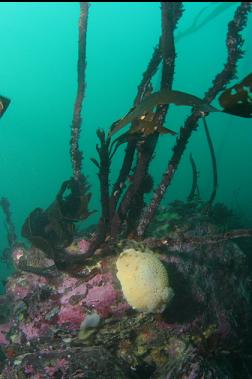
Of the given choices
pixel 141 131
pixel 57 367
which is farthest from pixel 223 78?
pixel 57 367

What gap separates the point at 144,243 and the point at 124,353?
105 cm

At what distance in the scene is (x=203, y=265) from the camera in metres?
3.54

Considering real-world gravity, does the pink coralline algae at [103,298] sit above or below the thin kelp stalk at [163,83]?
below

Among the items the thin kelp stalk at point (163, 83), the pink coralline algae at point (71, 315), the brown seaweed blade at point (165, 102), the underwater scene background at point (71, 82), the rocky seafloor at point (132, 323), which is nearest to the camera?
the rocky seafloor at point (132, 323)

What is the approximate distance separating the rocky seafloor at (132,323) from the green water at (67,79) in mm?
58106

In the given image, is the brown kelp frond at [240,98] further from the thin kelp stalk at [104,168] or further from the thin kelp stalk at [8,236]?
the thin kelp stalk at [8,236]

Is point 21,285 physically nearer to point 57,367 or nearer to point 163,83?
point 57,367

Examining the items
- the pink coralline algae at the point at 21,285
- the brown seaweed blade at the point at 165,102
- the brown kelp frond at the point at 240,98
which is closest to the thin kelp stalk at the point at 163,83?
the brown seaweed blade at the point at 165,102

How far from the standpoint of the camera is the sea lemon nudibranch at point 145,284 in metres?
2.84

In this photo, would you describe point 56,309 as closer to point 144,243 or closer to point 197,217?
point 144,243

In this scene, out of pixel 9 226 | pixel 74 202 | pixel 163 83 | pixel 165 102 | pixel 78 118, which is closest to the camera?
pixel 165 102

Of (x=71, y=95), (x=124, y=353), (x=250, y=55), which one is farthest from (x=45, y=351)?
(x=71, y=95)

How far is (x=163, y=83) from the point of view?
360 centimetres

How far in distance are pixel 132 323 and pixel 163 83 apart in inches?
96.2
